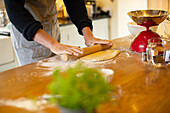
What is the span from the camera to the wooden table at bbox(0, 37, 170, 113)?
729 mm

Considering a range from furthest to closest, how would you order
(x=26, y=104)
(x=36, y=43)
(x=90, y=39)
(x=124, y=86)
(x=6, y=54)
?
(x=6, y=54) → (x=36, y=43) → (x=90, y=39) → (x=124, y=86) → (x=26, y=104)

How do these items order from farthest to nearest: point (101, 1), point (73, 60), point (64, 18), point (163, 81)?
point (101, 1), point (64, 18), point (73, 60), point (163, 81)

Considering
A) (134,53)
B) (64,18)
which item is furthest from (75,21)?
(64,18)

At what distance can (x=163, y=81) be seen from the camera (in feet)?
3.02

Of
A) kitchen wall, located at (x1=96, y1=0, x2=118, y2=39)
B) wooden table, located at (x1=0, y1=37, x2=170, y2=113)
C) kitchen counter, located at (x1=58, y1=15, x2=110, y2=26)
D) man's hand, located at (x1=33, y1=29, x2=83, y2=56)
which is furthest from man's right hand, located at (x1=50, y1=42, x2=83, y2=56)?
kitchen wall, located at (x1=96, y1=0, x2=118, y2=39)

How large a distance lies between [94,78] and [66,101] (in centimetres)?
9

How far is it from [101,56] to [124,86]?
404 millimetres

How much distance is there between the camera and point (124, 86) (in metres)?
0.88

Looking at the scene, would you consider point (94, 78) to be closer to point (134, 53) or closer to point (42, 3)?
point (134, 53)

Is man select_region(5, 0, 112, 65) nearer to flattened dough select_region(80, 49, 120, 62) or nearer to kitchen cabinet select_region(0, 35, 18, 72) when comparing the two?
flattened dough select_region(80, 49, 120, 62)

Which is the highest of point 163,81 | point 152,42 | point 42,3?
point 42,3

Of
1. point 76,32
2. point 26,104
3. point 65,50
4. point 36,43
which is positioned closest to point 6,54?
point 36,43

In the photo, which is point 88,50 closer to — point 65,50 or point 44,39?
point 65,50

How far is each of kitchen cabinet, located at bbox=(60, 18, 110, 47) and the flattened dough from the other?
166 cm
